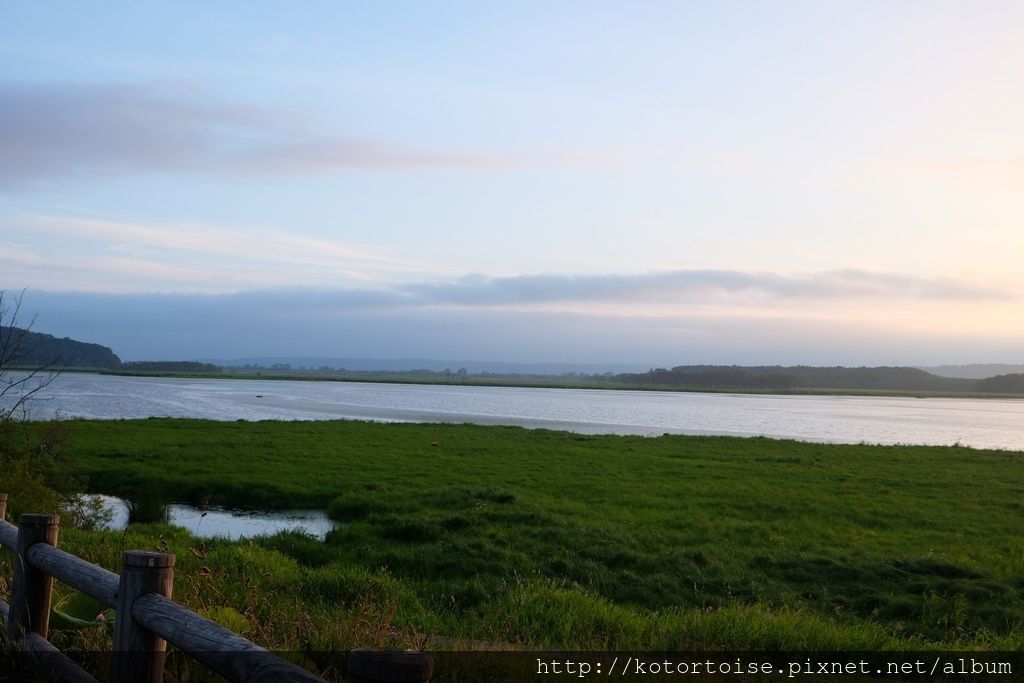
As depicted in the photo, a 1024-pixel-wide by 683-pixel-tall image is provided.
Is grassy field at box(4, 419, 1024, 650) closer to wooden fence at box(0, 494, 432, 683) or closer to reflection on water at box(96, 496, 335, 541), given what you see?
reflection on water at box(96, 496, 335, 541)

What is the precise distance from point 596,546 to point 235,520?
33.2 ft

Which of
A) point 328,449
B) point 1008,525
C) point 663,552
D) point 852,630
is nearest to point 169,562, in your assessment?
point 852,630

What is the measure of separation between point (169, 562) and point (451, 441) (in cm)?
3542

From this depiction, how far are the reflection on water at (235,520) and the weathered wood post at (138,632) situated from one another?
13.7m

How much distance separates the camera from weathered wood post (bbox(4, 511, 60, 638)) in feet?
20.7

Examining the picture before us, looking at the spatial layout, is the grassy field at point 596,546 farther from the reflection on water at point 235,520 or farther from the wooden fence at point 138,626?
the wooden fence at point 138,626

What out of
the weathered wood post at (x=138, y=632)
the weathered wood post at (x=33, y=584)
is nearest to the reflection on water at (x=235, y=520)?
the weathered wood post at (x=33, y=584)

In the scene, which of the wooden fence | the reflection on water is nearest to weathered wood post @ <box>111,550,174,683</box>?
the wooden fence

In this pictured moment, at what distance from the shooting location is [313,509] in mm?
22797

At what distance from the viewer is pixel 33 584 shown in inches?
249

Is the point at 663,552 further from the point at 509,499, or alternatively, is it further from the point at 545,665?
the point at 545,665

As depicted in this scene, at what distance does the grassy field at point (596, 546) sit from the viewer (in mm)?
9336

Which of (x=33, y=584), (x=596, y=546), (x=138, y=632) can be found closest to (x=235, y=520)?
(x=596, y=546)

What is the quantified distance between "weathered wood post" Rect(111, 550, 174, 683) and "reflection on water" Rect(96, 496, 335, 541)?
1368cm
